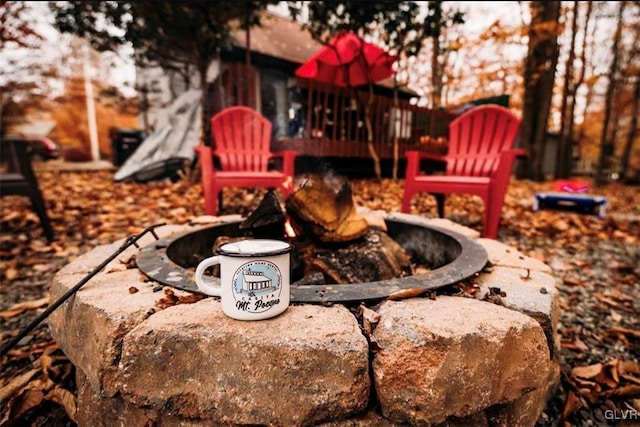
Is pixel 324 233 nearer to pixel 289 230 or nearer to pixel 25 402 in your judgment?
pixel 289 230

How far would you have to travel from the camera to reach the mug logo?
32.3 inches

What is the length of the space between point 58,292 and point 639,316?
2.83 m

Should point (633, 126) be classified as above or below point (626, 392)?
above

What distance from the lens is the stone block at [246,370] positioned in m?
0.77

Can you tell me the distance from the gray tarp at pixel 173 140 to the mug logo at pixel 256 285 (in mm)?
5523

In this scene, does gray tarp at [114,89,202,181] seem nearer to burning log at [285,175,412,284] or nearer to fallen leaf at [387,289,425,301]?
burning log at [285,175,412,284]

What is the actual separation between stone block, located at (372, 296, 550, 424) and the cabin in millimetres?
3843

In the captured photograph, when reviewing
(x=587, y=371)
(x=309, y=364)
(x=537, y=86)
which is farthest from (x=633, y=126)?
(x=309, y=364)

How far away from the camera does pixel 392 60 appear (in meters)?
5.10

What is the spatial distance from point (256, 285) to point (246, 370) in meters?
Result: 0.20

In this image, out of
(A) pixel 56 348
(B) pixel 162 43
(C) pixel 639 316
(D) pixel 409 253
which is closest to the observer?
(A) pixel 56 348

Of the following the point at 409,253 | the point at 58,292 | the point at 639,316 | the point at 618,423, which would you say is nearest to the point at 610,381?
the point at 618,423

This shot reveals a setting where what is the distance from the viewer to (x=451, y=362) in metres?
0.78

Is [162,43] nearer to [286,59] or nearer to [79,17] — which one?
[79,17]
